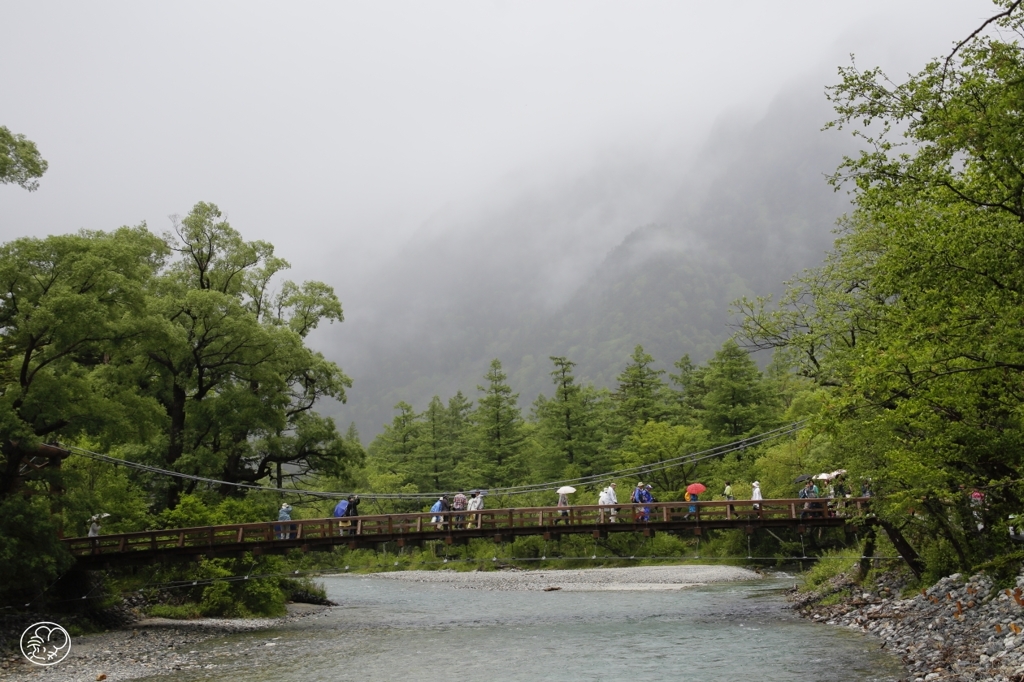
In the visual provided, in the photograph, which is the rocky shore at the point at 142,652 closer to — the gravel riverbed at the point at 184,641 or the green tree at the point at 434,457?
the gravel riverbed at the point at 184,641

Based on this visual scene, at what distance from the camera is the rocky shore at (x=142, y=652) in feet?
52.8

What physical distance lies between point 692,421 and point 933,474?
3800 centimetres

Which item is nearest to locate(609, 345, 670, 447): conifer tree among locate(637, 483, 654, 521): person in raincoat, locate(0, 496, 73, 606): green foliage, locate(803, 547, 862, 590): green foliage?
locate(803, 547, 862, 590): green foliage

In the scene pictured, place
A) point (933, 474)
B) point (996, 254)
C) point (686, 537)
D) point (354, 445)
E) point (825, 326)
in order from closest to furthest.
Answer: point (996, 254), point (933, 474), point (825, 326), point (354, 445), point (686, 537)

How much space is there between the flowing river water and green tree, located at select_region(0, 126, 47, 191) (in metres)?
11.5

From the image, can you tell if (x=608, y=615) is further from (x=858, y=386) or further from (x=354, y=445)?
(x=858, y=386)

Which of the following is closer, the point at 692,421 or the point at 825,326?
the point at 825,326

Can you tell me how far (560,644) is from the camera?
61.7ft

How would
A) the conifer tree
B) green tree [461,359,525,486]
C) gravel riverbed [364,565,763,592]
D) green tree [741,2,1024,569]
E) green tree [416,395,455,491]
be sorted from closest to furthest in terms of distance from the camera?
1. green tree [741,2,1024,569]
2. gravel riverbed [364,565,763,592]
3. green tree [461,359,525,486]
4. the conifer tree
5. green tree [416,395,455,491]

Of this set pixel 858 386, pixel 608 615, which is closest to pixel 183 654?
pixel 608 615

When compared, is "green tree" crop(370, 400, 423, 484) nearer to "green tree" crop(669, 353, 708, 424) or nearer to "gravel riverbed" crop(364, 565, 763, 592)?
"gravel riverbed" crop(364, 565, 763, 592)

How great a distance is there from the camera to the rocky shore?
16.1m

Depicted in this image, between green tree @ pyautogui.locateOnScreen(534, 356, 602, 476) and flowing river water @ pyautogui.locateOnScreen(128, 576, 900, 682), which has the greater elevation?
green tree @ pyautogui.locateOnScreen(534, 356, 602, 476)

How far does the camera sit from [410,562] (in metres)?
48.3
